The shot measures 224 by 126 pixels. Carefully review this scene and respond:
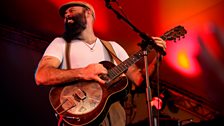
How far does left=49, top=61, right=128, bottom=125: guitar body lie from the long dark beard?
62 centimetres

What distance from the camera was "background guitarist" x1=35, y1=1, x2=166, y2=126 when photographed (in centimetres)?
272

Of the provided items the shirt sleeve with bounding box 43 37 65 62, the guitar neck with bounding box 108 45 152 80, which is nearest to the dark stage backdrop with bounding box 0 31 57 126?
the shirt sleeve with bounding box 43 37 65 62

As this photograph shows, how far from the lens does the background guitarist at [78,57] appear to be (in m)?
2.72

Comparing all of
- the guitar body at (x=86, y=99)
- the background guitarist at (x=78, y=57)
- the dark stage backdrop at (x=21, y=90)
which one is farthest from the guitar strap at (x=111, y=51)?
the dark stage backdrop at (x=21, y=90)

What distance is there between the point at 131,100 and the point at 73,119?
4.06 metres

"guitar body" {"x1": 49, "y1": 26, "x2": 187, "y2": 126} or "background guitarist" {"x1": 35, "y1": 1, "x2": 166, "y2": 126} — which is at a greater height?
"background guitarist" {"x1": 35, "y1": 1, "x2": 166, "y2": 126}

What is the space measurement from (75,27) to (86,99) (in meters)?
0.90

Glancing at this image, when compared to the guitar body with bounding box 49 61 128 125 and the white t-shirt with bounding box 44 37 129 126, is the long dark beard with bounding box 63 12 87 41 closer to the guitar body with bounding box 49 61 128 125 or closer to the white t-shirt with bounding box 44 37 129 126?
the white t-shirt with bounding box 44 37 129 126

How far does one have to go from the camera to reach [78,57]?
118 inches

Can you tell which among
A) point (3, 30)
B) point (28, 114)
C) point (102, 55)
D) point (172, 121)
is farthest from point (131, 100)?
point (102, 55)

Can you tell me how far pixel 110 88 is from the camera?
9.05 feet

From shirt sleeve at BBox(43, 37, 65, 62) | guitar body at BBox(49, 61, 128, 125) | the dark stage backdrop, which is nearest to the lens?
guitar body at BBox(49, 61, 128, 125)

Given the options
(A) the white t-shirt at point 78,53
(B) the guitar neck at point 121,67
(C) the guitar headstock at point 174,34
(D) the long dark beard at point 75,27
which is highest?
(D) the long dark beard at point 75,27

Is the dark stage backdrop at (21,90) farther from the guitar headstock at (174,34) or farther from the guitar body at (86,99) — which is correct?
the guitar headstock at (174,34)
